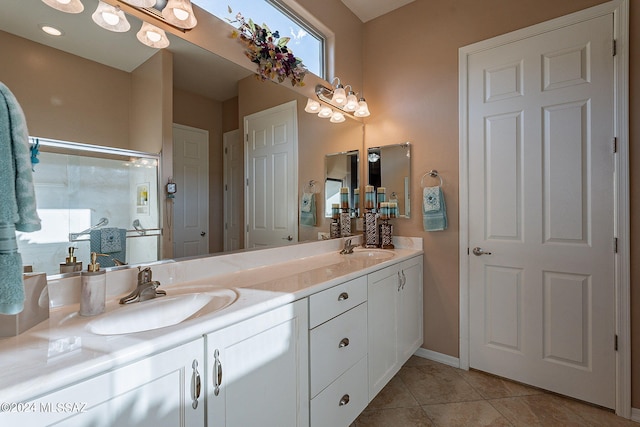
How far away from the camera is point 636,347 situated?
5.53 ft

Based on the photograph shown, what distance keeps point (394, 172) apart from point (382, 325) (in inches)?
51.2

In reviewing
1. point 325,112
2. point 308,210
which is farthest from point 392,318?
point 325,112

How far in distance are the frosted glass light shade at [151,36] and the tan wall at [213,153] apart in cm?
24

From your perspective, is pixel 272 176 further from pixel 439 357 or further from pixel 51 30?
pixel 439 357

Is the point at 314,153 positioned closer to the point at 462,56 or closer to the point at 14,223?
the point at 462,56

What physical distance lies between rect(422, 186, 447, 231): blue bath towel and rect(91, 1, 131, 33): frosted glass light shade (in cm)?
204

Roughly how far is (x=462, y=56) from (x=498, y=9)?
1.14 ft

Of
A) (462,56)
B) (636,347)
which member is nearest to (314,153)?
(462,56)

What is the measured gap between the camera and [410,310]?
7.09 ft

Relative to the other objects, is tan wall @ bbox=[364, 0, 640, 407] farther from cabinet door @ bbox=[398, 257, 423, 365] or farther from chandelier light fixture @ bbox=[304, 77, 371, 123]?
chandelier light fixture @ bbox=[304, 77, 371, 123]

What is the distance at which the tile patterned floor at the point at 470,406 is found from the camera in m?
1.69

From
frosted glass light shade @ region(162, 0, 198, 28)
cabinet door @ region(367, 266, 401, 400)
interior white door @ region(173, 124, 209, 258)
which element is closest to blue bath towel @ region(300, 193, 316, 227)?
cabinet door @ region(367, 266, 401, 400)

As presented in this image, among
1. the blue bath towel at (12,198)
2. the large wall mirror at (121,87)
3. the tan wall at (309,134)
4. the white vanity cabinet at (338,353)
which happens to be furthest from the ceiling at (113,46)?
the white vanity cabinet at (338,353)

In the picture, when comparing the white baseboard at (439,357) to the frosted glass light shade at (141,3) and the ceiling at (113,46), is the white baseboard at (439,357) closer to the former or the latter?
the ceiling at (113,46)
